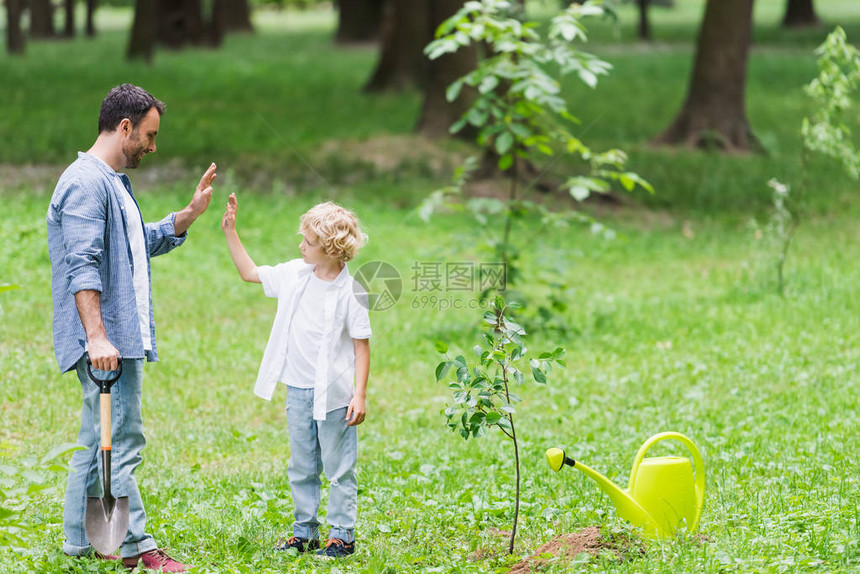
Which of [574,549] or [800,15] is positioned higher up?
[800,15]

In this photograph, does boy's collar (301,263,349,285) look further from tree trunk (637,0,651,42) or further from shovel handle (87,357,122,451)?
tree trunk (637,0,651,42)

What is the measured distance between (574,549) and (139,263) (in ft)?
7.23

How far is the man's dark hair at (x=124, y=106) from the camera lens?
157 inches

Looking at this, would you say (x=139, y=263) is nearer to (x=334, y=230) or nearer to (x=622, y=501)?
(x=334, y=230)

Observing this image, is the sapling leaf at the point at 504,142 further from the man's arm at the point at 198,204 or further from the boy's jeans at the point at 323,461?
the boy's jeans at the point at 323,461

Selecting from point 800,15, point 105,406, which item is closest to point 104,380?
point 105,406

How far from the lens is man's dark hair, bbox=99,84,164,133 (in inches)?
157

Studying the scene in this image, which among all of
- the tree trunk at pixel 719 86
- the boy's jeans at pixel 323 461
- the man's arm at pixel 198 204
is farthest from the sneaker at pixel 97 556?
the tree trunk at pixel 719 86

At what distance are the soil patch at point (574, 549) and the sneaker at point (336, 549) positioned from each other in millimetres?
733

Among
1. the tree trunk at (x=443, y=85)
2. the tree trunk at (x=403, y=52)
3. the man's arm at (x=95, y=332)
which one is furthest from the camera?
the tree trunk at (x=403, y=52)

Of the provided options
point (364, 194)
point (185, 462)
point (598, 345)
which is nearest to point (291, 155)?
point (364, 194)

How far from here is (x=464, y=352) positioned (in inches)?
313

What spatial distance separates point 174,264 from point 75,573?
248 inches

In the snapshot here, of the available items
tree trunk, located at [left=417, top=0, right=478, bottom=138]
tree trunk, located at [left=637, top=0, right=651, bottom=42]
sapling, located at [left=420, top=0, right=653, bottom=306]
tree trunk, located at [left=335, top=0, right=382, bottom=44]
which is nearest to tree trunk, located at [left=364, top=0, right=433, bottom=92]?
tree trunk, located at [left=417, top=0, right=478, bottom=138]
